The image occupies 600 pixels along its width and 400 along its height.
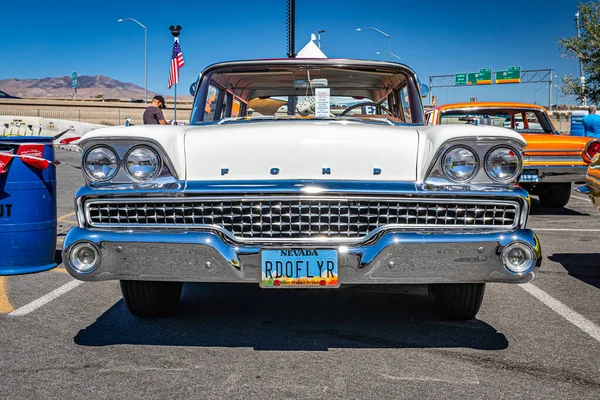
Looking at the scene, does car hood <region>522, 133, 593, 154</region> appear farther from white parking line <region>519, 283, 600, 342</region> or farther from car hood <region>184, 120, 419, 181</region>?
car hood <region>184, 120, 419, 181</region>

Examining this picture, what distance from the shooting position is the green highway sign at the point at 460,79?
62438 mm

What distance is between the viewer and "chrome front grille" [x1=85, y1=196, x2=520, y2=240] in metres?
3.43

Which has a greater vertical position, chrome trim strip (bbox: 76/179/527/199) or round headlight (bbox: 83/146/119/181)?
round headlight (bbox: 83/146/119/181)

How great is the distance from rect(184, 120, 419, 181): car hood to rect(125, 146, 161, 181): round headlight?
0.17 m

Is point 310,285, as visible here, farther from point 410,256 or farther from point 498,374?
point 498,374

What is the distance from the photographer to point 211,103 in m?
5.06

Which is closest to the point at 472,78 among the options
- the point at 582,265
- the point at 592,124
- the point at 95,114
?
the point at 95,114

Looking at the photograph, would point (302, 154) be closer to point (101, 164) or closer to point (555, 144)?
point (101, 164)

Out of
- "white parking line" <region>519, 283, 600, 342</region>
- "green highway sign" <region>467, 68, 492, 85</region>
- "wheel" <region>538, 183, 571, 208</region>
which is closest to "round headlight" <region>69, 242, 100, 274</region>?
"white parking line" <region>519, 283, 600, 342</region>

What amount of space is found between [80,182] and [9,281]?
9.19m

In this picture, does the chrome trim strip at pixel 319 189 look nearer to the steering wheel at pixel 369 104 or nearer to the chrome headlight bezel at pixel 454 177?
the chrome headlight bezel at pixel 454 177

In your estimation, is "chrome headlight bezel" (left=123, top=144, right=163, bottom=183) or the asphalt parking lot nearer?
the asphalt parking lot

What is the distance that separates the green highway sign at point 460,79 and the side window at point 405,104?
59534 mm

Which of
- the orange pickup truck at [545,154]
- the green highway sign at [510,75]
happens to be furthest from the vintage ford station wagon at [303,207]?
the green highway sign at [510,75]
